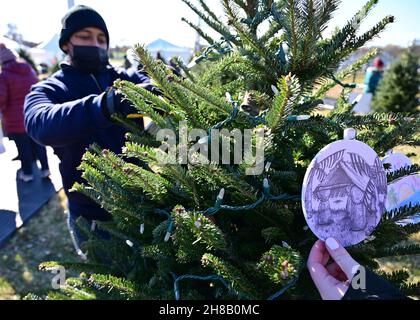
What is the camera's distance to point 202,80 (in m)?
1.48

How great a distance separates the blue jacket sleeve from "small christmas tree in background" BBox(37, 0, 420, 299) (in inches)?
14.0

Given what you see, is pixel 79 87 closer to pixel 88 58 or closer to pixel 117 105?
pixel 88 58

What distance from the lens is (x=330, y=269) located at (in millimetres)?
1085

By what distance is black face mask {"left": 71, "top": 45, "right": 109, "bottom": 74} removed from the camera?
2.30 meters

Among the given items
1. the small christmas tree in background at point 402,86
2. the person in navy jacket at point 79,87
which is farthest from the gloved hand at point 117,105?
the small christmas tree in background at point 402,86

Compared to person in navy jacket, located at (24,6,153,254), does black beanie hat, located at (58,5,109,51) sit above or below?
above

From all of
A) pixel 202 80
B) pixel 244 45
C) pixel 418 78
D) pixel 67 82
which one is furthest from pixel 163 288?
pixel 418 78

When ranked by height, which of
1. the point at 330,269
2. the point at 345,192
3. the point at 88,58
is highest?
the point at 88,58

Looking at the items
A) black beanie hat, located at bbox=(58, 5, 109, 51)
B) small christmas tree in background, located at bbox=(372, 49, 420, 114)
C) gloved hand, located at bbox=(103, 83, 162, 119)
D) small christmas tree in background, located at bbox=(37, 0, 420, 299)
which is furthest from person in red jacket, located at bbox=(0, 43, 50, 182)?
small christmas tree in background, located at bbox=(372, 49, 420, 114)

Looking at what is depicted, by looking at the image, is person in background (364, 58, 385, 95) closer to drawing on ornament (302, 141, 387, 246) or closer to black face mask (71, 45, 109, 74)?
black face mask (71, 45, 109, 74)

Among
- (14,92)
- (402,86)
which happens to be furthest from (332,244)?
(402,86)

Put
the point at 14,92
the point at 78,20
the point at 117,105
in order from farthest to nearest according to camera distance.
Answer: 1. the point at 14,92
2. the point at 78,20
3. the point at 117,105

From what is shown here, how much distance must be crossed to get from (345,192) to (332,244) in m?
0.15
